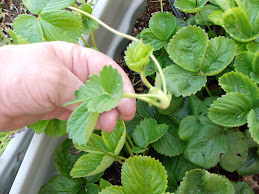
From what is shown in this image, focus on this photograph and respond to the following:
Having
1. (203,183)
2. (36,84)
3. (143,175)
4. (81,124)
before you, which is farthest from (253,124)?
(36,84)

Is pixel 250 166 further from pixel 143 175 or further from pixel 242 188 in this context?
pixel 143 175

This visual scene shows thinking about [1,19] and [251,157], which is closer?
[251,157]

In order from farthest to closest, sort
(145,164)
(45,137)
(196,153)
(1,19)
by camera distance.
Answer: (1,19) < (45,137) < (196,153) < (145,164)

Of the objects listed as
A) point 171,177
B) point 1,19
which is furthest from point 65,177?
point 1,19

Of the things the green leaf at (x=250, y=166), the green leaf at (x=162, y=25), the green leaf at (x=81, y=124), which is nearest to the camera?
the green leaf at (x=81, y=124)

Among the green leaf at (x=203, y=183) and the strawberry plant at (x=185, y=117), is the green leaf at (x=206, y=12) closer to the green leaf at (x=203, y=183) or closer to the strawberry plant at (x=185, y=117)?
the strawberry plant at (x=185, y=117)

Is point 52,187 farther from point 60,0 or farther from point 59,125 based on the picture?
point 60,0

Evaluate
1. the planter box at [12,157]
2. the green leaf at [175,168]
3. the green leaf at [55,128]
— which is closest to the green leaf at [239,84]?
the green leaf at [175,168]

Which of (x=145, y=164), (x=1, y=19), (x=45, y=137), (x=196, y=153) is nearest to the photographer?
(x=145, y=164)
